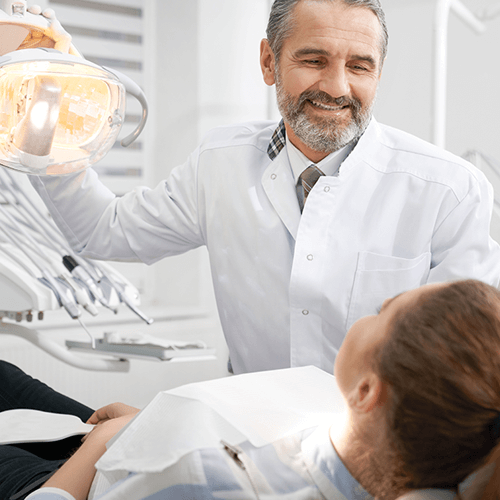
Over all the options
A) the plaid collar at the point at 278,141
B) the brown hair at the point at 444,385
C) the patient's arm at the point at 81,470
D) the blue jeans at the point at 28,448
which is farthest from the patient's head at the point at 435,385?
the plaid collar at the point at 278,141

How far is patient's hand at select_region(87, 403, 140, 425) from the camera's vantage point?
1.05 meters

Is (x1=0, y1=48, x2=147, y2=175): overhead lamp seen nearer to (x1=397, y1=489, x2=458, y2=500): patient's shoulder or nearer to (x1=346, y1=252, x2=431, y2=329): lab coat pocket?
(x1=346, y1=252, x2=431, y2=329): lab coat pocket

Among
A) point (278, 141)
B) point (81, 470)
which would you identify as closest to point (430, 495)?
point (81, 470)

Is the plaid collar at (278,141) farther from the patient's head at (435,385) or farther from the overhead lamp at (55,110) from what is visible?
the patient's head at (435,385)

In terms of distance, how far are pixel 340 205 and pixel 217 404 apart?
0.63m

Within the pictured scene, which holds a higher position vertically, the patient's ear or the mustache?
the mustache

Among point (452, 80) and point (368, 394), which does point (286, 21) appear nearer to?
point (368, 394)

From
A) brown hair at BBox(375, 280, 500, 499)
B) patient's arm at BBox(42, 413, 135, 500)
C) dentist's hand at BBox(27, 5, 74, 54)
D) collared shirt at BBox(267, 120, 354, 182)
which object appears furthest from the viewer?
collared shirt at BBox(267, 120, 354, 182)

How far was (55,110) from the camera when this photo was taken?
3.00ft

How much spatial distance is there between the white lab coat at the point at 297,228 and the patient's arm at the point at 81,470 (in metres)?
0.46

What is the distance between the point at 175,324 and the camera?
2.87 metres

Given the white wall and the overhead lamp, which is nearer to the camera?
the overhead lamp

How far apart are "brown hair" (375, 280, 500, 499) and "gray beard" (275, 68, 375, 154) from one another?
626mm

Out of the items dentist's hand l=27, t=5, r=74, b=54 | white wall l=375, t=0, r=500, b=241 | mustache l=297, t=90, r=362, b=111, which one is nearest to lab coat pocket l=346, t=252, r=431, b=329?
mustache l=297, t=90, r=362, b=111
